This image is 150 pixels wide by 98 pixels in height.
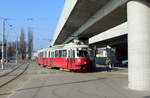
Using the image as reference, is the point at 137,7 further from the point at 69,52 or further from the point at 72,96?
the point at 69,52

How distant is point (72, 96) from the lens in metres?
13.2

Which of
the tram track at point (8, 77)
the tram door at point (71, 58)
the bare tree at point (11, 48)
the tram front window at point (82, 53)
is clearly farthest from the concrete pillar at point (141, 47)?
the bare tree at point (11, 48)

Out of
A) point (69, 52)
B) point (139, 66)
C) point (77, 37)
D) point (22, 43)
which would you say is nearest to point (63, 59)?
point (69, 52)

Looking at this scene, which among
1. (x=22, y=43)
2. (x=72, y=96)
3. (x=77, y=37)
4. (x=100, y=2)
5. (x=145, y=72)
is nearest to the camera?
(x=72, y=96)

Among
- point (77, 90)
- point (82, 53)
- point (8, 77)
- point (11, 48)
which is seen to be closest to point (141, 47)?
point (77, 90)

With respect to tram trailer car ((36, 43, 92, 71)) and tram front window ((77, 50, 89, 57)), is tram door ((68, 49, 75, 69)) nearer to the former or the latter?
Answer: tram trailer car ((36, 43, 92, 71))

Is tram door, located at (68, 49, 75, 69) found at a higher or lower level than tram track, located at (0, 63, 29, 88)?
higher

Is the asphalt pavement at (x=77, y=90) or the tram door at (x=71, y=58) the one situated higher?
the tram door at (x=71, y=58)

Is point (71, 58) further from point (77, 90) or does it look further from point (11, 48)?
point (11, 48)

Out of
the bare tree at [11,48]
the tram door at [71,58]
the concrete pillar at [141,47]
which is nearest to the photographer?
the concrete pillar at [141,47]

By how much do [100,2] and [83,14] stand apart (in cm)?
586

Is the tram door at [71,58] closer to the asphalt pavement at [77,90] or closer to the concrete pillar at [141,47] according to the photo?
the asphalt pavement at [77,90]

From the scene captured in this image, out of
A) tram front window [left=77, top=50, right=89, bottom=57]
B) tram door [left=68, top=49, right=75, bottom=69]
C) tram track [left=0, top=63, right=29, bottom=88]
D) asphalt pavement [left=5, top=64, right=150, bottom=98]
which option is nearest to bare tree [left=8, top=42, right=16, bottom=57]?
tram track [left=0, top=63, right=29, bottom=88]

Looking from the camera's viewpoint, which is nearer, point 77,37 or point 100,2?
point 100,2
